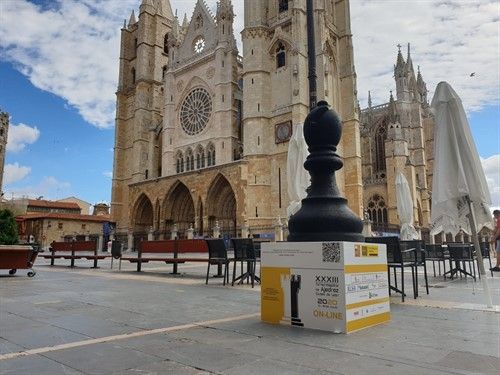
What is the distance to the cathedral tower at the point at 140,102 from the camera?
127ft

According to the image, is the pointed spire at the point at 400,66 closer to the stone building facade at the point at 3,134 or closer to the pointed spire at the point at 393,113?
the pointed spire at the point at 393,113

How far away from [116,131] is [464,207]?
40.7 metres

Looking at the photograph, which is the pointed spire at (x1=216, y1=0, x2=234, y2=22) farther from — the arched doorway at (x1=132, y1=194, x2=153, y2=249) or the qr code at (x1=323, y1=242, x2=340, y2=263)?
the qr code at (x1=323, y1=242, x2=340, y2=263)

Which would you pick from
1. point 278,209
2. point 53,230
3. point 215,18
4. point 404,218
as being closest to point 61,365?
point 404,218

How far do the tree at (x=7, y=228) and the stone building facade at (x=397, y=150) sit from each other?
93.1 ft

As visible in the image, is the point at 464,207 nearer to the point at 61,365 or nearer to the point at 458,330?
the point at 458,330

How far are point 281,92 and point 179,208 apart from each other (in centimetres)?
1355

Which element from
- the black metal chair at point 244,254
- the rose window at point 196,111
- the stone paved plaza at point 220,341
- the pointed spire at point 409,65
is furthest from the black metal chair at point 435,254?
the pointed spire at point 409,65

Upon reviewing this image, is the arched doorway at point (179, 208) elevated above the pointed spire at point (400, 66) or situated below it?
below

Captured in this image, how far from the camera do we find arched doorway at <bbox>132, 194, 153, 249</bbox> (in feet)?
120

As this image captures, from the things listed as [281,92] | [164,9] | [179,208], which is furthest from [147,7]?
[179,208]

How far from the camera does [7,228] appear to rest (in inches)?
893

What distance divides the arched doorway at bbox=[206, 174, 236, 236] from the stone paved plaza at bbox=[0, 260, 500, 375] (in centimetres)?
2510

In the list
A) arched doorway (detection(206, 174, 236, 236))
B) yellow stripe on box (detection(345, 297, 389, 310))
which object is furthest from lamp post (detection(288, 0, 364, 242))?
arched doorway (detection(206, 174, 236, 236))
